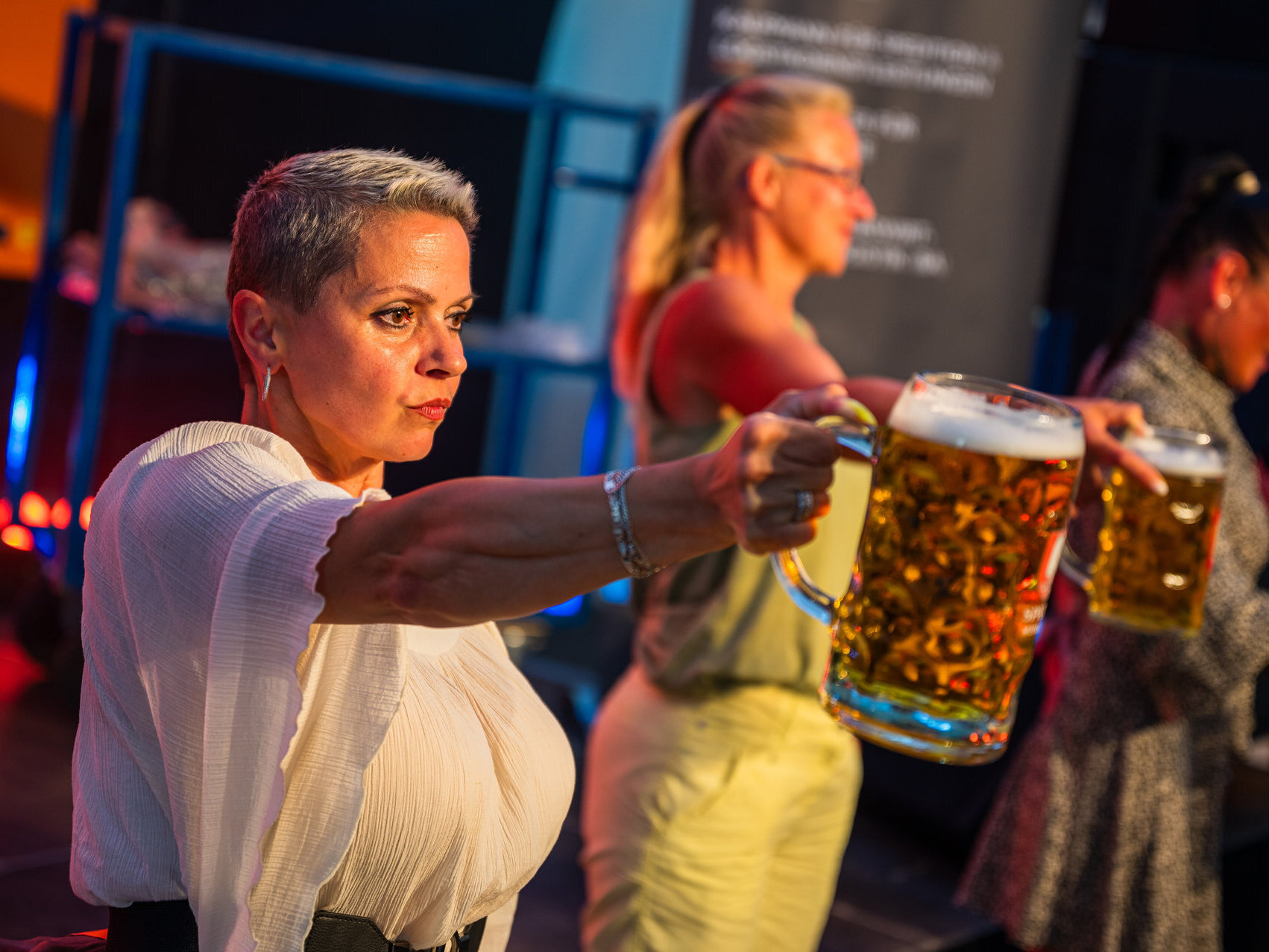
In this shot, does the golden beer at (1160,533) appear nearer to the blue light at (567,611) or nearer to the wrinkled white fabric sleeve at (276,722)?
the wrinkled white fabric sleeve at (276,722)

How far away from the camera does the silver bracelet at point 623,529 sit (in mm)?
774

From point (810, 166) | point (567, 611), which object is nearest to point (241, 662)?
point (810, 166)

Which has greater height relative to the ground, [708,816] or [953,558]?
[953,558]

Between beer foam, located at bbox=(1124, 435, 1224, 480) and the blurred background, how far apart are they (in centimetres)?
207

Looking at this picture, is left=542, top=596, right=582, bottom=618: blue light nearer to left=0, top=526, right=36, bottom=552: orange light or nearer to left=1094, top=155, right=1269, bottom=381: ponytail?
left=0, top=526, right=36, bottom=552: orange light

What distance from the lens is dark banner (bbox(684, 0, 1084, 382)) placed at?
371 centimetres

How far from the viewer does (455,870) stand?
931mm

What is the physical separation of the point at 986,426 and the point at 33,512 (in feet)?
12.1

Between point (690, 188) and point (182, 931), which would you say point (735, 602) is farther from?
point (182, 931)

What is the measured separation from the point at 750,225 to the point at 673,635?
546mm

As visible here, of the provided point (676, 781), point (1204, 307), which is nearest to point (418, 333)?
point (676, 781)

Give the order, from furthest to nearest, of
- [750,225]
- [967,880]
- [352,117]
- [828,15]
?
[352,117] < [828,15] < [967,880] < [750,225]

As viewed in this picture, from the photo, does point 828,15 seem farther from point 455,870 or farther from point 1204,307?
point 455,870

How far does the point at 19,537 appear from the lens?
13.0 ft
